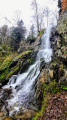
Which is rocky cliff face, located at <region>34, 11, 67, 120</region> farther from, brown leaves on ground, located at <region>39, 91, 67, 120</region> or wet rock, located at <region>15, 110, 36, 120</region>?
wet rock, located at <region>15, 110, 36, 120</region>

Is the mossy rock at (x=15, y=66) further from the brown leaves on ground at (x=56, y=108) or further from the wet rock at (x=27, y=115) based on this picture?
the brown leaves on ground at (x=56, y=108)

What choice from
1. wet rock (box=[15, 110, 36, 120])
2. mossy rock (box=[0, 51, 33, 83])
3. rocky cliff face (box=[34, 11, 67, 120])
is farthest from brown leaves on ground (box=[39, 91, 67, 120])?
mossy rock (box=[0, 51, 33, 83])

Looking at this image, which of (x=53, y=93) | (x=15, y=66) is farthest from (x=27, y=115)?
(x=15, y=66)

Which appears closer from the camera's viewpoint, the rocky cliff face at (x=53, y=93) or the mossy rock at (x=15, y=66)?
the rocky cliff face at (x=53, y=93)

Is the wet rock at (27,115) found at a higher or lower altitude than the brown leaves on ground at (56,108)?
lower

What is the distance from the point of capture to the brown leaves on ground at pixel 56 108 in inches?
133

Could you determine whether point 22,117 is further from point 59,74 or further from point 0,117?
point 59,74

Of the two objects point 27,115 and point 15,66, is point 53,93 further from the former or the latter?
point 15,66

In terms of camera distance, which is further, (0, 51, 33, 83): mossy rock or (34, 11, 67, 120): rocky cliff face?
(0, 51, 33, 83): mossy rock

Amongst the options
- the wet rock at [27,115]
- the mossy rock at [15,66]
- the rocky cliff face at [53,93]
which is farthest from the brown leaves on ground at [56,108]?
the mossy rock at [15,66]

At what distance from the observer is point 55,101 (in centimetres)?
423

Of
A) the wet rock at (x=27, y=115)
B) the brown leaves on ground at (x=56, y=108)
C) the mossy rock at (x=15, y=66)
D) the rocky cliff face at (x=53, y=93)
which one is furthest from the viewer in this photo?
the mossy rock at (x=15, y=66)

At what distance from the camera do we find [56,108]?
12.4ft

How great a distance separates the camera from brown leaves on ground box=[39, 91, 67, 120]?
3373 millimetres
